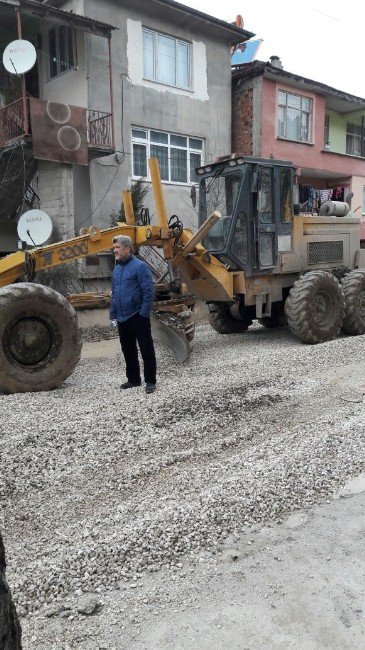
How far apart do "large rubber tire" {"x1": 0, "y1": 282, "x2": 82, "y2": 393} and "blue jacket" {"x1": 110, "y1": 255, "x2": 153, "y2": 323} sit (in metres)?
0.63

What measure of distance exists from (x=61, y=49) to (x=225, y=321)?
9225 millimetres

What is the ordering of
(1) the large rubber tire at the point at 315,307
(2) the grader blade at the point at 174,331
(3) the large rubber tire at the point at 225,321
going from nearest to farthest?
(2) the grader blade at the point at 174,331
(1) the large rubber tire at the point at 315,307
(3) the large rubber tire at the point at 225,321

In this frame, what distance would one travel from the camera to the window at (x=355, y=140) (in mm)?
24438

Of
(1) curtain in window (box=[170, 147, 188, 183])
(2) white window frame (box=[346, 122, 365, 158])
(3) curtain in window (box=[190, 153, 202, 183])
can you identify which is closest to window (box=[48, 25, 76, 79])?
(1) curtain in window (box=[170, 147, 188, 183])

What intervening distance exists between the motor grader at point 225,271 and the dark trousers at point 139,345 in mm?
588

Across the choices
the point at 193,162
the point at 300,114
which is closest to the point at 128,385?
the point at 193,162

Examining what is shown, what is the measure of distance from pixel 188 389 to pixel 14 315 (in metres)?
2.15

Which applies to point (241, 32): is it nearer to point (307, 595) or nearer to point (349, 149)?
point (349, 149)

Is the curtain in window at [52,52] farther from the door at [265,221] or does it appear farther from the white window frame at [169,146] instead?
the door at [265,221]

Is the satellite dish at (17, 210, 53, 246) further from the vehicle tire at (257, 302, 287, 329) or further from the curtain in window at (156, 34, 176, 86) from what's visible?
the curtain in window at (156, 34, 176, 86)

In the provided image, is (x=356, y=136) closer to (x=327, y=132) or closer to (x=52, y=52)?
(x=327, y=132)

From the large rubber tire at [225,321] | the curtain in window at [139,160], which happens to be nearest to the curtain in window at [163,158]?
the curtain in window at [139,160]

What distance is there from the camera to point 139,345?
20.9ft

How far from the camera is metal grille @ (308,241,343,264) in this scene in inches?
392
